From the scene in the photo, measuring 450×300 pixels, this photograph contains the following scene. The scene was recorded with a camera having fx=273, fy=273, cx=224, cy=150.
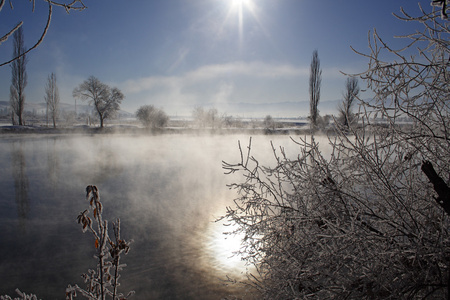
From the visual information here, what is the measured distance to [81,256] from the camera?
6297mm

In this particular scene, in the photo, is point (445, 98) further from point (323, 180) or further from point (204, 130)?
point (204, 130)

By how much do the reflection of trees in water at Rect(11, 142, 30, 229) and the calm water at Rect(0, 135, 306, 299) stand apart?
0.03 m

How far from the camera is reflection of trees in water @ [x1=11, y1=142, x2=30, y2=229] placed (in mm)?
8984

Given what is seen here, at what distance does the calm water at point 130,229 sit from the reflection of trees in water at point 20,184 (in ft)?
0.11

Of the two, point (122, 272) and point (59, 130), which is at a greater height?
point (59, 130)

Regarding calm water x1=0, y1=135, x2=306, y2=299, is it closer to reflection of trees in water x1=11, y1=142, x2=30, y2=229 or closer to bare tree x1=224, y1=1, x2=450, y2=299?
reflection of trees in water x1=11, y1=142, x2=30, y2=229

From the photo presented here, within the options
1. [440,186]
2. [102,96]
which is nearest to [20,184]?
[440,186]

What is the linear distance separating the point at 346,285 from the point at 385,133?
1211 mm

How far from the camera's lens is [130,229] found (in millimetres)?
7793

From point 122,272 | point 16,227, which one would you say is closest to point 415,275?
point 122,272

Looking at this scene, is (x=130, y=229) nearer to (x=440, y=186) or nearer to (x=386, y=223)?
(x=386, y=223)

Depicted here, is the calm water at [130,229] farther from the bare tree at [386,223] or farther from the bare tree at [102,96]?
the bare tree at [102,96]

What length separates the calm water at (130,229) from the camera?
5.41m

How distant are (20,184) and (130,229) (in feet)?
26.0
